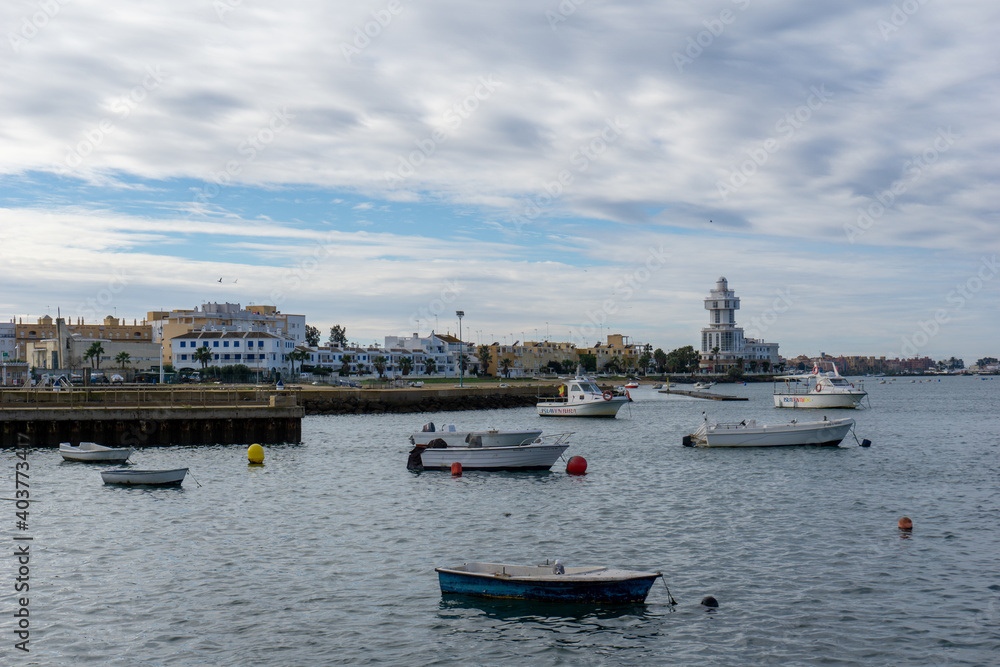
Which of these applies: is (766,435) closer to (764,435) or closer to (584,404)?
(764,435)

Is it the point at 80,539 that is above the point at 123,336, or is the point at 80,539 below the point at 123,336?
below

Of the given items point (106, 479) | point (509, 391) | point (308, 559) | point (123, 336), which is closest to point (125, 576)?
point (308, 559)

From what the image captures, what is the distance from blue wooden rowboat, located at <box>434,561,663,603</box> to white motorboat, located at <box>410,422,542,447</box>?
78.2ft

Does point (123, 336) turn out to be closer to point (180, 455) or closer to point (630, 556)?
point (180, 455)

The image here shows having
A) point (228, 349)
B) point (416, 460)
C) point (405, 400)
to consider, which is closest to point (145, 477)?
point (416, 460)

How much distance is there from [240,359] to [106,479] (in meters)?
126

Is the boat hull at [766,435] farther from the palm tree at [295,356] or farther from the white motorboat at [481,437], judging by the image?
the palm tree at [295,356]

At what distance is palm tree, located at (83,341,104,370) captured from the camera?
136 m

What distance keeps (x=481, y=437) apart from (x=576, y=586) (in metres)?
25.0

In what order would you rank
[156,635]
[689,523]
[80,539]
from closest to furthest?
[156,635] → [80,539] → [689,523]

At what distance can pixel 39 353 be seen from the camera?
533 ft

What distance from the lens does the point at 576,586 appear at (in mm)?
18406

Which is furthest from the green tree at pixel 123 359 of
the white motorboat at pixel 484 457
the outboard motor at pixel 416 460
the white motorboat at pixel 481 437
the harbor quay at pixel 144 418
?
the white motorboat at pixel 484 457

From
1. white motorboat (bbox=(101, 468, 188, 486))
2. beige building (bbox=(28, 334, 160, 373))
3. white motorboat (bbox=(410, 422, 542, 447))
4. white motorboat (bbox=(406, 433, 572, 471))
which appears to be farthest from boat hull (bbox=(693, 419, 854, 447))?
beige building (bbox=(28, 334, 160, 373))
